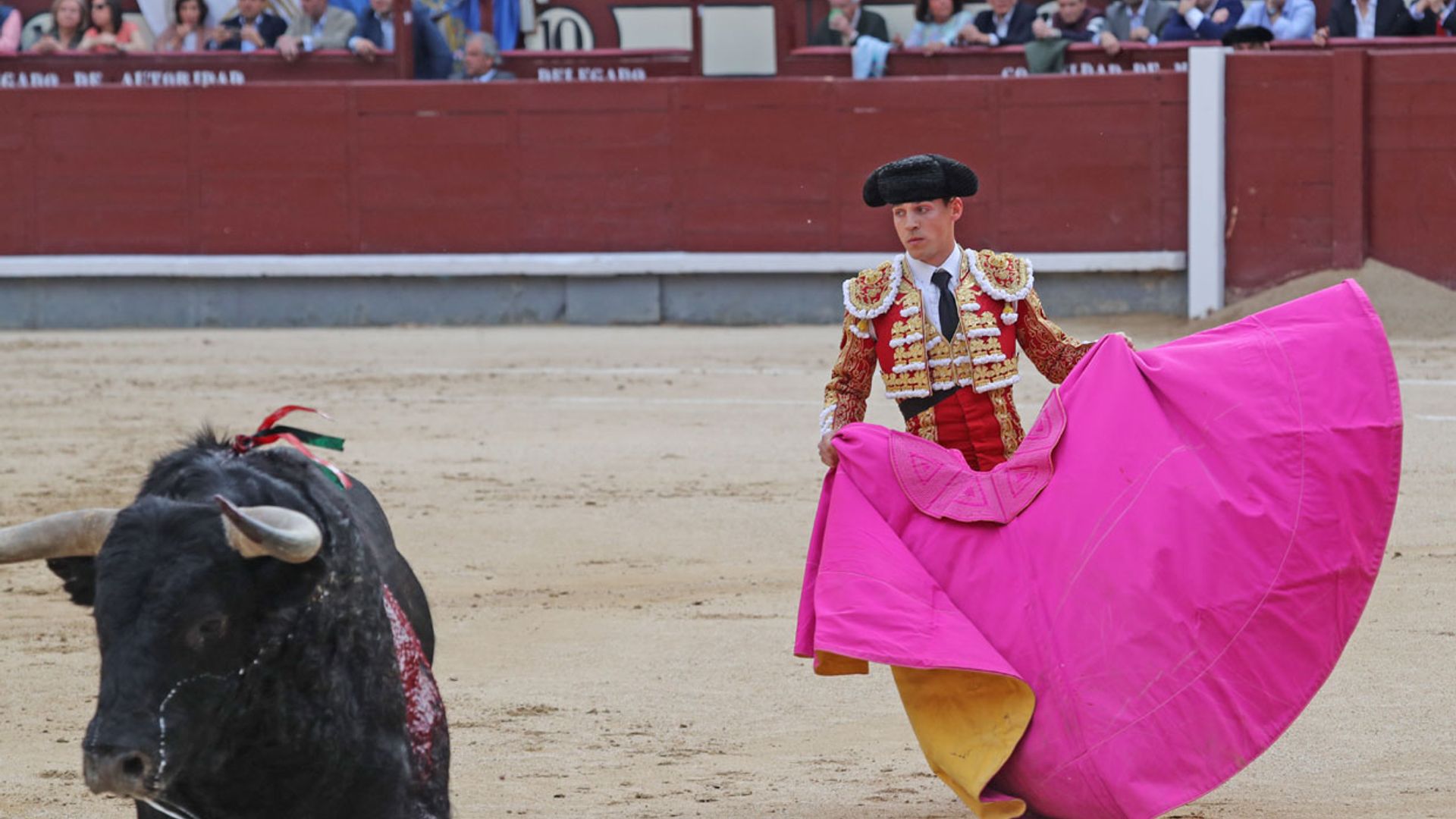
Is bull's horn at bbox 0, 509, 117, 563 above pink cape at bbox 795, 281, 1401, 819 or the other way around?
above

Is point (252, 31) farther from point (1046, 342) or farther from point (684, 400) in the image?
point (1046, 342)

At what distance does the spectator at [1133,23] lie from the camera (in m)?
11.0

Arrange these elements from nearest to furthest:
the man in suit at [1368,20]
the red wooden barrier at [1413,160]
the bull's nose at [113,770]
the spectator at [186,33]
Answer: the bull's nose at [113,770], the red wooden barrier at [1413,160], the man in suit at [1368,20], the spectator at [186,33]

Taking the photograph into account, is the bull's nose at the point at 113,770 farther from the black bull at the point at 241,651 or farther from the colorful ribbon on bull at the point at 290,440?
the colorful ribbon on bull at the point at 290,440

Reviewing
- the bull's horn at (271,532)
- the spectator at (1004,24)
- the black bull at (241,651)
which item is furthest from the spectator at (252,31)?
the bull's horn at (271,532)

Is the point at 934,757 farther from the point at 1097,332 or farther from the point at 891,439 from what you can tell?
the point at 1097,332

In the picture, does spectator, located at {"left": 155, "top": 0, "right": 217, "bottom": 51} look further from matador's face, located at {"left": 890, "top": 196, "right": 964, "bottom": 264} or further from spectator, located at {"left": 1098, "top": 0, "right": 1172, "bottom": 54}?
matador's face, located at {"left": 890, "top": 196, "right": 964, "bottom": 264}

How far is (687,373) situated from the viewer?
368 inches

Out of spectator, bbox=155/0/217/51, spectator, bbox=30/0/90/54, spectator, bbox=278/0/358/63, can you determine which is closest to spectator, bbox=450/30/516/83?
spectator, bbox=278/0/358/63

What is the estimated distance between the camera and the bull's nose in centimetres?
236

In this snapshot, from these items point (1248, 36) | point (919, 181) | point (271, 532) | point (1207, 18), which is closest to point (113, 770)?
point (271, 532)

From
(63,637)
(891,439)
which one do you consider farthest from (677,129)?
(891,439)

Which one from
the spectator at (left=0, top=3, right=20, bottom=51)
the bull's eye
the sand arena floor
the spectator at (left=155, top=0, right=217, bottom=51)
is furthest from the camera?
the spectator at (left=155, top=0, right=217, bottom=51)

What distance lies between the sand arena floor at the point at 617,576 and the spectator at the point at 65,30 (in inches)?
81.4
